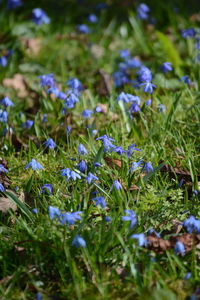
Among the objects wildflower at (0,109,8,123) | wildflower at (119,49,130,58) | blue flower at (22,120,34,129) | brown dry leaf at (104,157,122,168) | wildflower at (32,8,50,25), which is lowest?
wildflower at (119,49,130,58)

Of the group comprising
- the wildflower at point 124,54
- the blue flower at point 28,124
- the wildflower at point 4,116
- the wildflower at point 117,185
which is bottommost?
the wildflower at point 124,54

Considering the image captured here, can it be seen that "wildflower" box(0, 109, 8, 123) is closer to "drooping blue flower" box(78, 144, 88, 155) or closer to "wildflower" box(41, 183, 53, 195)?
"drooping blue flower" box(78, 144, 88, 155)

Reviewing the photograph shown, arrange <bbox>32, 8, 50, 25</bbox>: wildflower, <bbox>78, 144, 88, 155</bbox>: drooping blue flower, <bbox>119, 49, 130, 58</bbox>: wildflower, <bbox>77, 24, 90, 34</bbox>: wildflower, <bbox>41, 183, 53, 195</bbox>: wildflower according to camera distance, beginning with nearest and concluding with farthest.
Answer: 1. <bbox>41, 183, 53, 195</bbox>: wildflower
2. <bbox>78, 144, 88, 155</bbox>: drooping blue flower
3. <bbox>119, 49, 130, 58</bbox>: wildflower
4. <bbox>32, 8, 50, 25</bbox>: wildflower
5. <bbox>77, 24, 90, 34</bbox>: wildflower

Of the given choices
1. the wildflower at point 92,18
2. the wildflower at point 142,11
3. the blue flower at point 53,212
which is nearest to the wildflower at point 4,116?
the blue flower at point 53,212

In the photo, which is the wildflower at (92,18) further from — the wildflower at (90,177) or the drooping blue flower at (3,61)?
the wildflower at (90,177)

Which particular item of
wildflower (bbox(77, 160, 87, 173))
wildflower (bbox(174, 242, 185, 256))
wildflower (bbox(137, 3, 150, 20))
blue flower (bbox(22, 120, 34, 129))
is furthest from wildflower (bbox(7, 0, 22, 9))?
wildflower (bbox(174, 242, 185, 256))

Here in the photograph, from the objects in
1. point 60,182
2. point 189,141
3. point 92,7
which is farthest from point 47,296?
point 92,7
